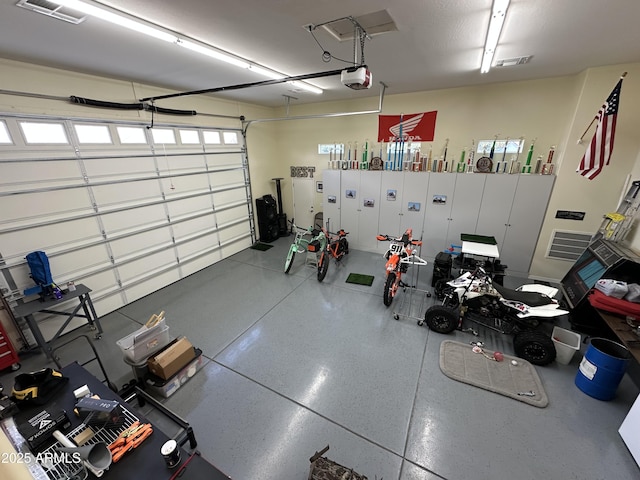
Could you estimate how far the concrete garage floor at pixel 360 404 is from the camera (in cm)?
212

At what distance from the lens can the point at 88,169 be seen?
12.5ft

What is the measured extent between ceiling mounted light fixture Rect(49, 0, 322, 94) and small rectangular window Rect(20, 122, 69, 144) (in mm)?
2227

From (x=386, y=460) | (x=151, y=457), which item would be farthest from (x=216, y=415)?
(x=386, y=460)

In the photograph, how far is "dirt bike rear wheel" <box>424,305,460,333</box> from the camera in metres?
3.47

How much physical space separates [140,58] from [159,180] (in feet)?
7.02

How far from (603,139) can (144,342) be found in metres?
6.44

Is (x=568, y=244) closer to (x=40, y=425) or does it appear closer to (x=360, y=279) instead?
(x=360, y=279)

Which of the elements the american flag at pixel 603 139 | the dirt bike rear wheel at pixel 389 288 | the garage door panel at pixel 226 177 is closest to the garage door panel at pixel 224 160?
the garage door panel at pixel 226 177

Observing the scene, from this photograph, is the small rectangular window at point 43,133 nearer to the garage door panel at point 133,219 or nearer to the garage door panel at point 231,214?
the garage door panel at point 133,219

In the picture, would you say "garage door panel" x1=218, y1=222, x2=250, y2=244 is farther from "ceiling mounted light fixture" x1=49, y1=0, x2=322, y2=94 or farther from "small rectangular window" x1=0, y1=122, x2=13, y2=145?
"ceiling mounted light fixture" x1=49, y1=0, x2=322, y2=94

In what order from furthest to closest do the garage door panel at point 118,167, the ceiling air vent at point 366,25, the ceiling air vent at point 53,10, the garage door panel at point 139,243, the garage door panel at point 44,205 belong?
the garage door panel at point 139,243, the garage door panel at point 118,167, the garage door panel at point 44,205, the ceiling air vent at point 366,25, the ceiling air vent at point 53,10

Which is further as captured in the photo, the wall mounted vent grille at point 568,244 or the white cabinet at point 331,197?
the white cabinet at point 331,197

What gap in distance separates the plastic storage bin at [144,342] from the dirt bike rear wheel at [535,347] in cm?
424

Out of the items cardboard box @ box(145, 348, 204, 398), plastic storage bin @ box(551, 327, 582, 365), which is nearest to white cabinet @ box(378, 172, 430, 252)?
plastic storage bin @ box(551, 327, 582, 365)
